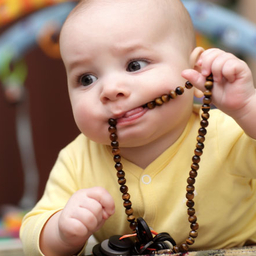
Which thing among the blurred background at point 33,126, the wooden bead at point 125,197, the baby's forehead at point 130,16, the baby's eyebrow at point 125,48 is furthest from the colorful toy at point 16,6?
the wooden bead at point 125,197

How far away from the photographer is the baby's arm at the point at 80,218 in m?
0.60

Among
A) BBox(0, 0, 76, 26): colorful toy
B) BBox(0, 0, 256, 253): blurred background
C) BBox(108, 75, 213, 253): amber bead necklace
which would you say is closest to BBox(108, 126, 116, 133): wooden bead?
BBox(108, 75, 213, 253): amber bead necklace

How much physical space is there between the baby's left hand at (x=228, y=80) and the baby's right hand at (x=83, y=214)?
223 mm

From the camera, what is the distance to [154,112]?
2.08 feet

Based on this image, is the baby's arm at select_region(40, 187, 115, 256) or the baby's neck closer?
the baby's arm at select_region(40, 187, 115, 256)

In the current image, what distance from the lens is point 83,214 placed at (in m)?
0.60

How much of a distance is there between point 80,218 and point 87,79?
9.1 inches

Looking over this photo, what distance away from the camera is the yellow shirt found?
687 millimetres

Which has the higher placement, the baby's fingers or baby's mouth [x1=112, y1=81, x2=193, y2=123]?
baby's mouth [x1=112, y1=81, x2=193, y2=123]

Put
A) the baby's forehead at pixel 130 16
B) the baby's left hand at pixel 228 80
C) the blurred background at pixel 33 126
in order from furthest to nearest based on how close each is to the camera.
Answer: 1. the blurred background at pixel 33 126
2. the baby's forehead at pixel 130 16
3. the baby's left hand at pixel 228 80

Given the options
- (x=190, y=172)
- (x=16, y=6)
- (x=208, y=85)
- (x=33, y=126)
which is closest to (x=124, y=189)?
(x=190, y=172)

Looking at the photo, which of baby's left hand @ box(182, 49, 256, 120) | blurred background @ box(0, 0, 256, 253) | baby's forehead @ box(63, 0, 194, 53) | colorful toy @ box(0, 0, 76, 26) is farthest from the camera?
blurred background @ box(0, 0, 256, 253)

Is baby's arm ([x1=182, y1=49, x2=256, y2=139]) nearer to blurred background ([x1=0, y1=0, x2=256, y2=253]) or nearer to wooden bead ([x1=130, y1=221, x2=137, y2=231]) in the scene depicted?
wooden bead ([x1=130, y1=221, x2=137, y2=231])

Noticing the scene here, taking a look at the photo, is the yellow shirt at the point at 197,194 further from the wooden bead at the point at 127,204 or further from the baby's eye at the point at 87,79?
the baby's eye at the point at 87,79
